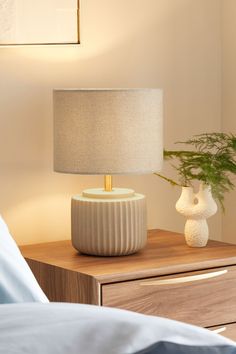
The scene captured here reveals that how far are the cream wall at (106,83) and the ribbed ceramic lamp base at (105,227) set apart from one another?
30 cm

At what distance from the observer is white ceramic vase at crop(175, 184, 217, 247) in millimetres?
2891

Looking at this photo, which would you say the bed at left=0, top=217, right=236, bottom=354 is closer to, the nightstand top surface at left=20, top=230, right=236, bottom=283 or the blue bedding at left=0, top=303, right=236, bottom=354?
the blue bedding at left=0, top=303, right=236, bottom=354

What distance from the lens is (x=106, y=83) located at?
3131 millimetres

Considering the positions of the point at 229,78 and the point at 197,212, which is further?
the point at 229,78

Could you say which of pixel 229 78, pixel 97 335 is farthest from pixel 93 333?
pixel 229 78

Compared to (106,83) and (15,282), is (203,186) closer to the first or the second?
(106,83)

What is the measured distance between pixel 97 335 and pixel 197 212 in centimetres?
168

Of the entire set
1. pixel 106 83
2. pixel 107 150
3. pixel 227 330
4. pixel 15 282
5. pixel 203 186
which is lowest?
pixel 227 330

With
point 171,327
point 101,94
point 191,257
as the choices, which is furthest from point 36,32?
point 171,327

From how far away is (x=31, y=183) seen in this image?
3.02 meters

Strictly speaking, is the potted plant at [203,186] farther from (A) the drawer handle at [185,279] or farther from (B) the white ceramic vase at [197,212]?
(A) the drawer handle at [185,279]

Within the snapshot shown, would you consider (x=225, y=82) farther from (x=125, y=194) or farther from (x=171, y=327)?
(x=171, y=327)

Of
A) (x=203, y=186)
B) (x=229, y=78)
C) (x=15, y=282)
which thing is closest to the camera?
(x=15, y=282)

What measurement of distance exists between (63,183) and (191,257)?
56cm
